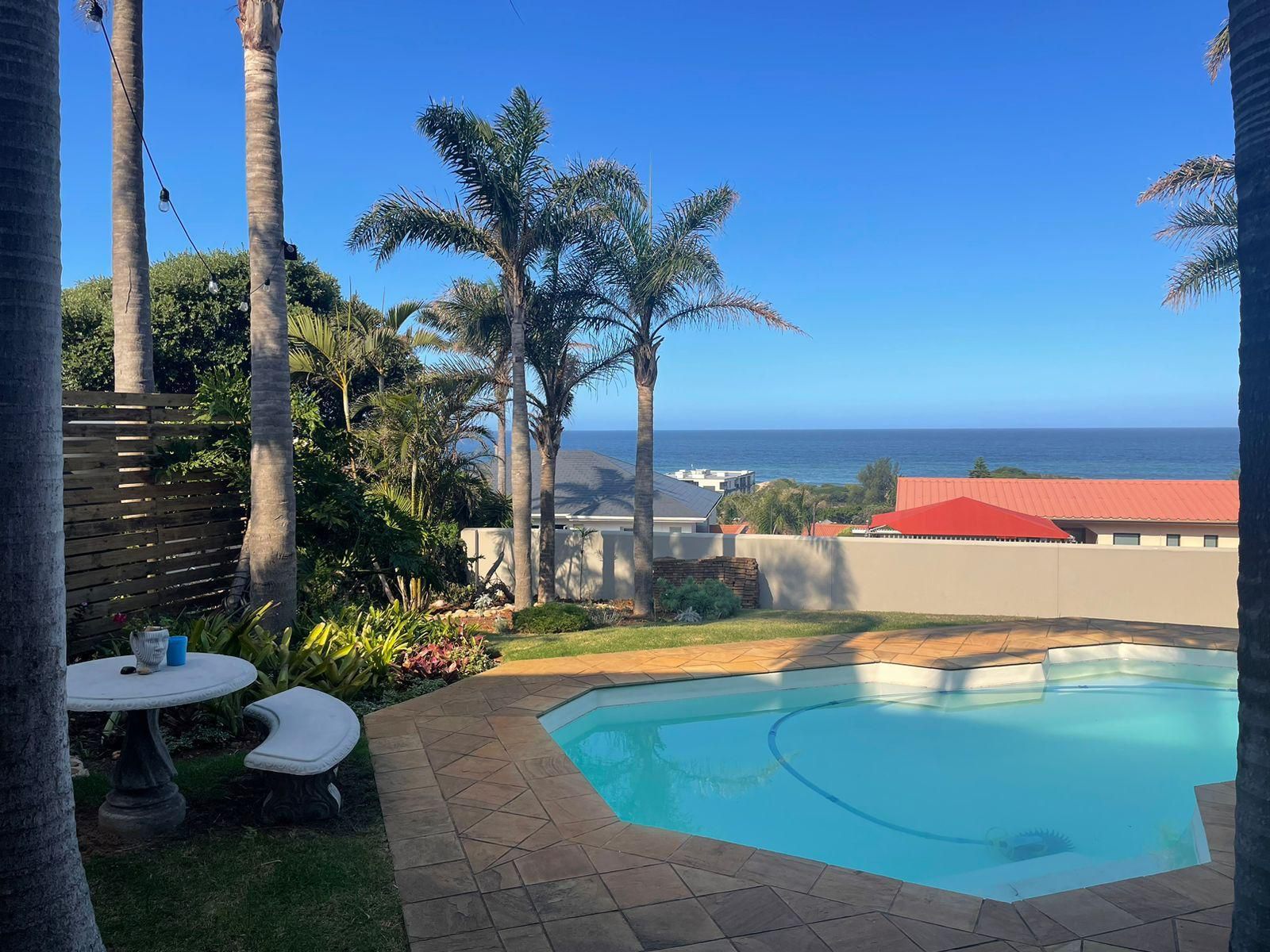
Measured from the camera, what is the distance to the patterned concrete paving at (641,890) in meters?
3.50

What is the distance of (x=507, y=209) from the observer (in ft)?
38.9

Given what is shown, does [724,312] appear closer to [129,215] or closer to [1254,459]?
[129,215]

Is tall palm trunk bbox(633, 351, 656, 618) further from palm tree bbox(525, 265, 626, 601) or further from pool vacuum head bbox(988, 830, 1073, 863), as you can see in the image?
pool vacuum head bbox(988, 830, 1073, 863)

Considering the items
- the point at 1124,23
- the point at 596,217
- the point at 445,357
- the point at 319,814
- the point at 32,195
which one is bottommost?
the point at 319,814

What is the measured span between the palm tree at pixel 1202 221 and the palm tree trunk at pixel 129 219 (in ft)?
43.3

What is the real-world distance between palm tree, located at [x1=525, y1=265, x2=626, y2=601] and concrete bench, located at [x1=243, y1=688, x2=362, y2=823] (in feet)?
30.3

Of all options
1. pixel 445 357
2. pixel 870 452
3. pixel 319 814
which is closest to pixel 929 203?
pixel 445 357

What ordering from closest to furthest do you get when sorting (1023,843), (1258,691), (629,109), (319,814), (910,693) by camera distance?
(1258,691) < (319,814) < (1023,843) < (910,693) < (629,109)

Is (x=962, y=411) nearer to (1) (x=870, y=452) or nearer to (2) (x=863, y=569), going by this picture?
(1) (x=870, y=452)

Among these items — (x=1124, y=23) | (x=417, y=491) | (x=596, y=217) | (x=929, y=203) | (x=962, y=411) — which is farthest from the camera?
(x=962, y=411)

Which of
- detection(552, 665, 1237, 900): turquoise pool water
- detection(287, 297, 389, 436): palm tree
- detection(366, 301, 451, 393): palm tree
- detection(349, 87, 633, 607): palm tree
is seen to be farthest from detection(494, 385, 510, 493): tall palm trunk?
detection(552, 665, 1237, 900): turquoise pool water

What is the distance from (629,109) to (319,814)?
28.7 metres

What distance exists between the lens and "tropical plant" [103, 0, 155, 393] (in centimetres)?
833

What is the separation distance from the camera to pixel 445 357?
1619cm
